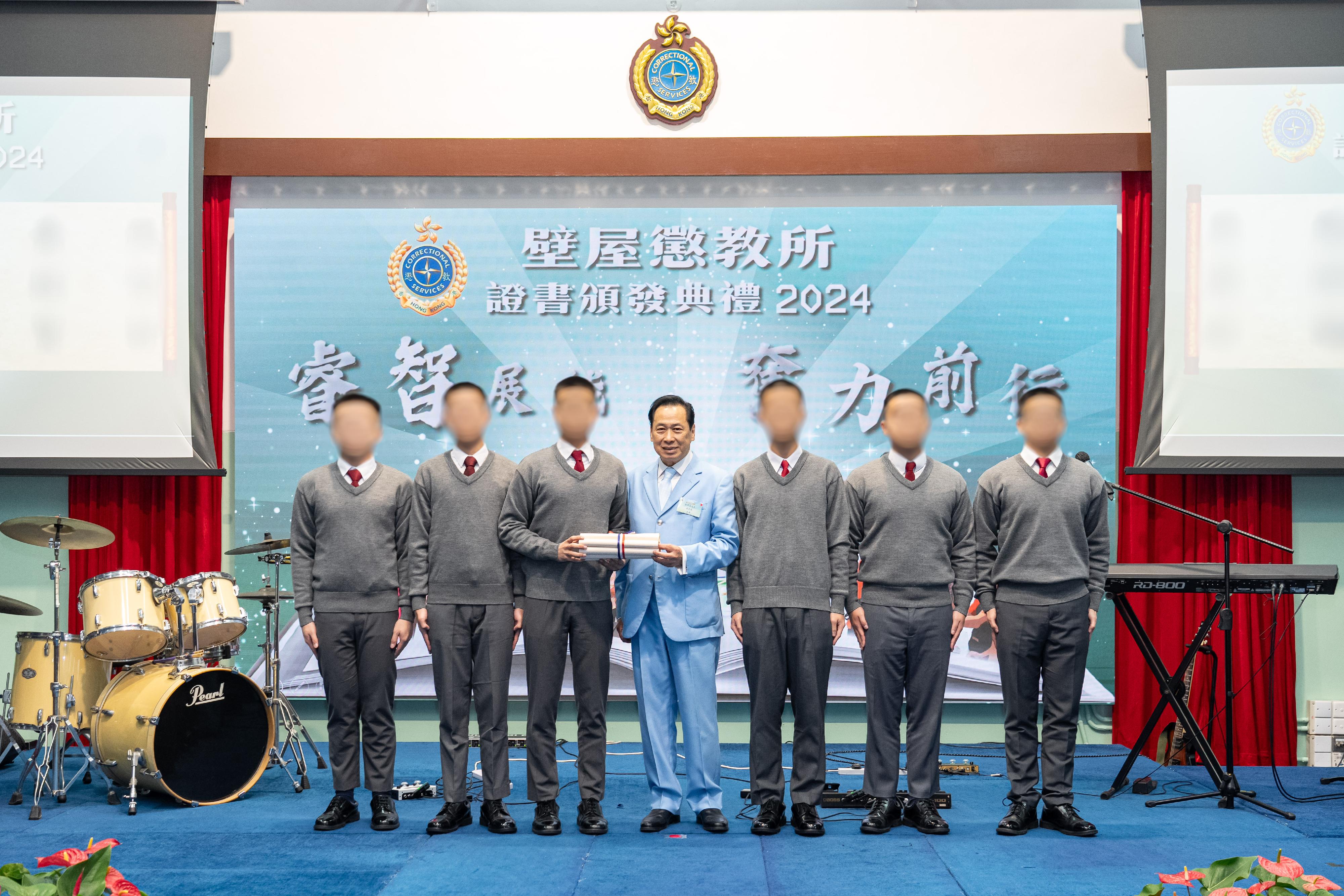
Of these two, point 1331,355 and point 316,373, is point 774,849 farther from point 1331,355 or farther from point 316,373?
point 1331,355

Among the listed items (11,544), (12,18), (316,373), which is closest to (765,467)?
(316,373)

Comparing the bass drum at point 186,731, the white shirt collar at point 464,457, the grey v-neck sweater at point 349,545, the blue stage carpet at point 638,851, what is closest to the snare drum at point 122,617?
the bass drum at point 186,731

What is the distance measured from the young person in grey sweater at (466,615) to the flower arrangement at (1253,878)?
239 cm

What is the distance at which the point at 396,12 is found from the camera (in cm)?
534

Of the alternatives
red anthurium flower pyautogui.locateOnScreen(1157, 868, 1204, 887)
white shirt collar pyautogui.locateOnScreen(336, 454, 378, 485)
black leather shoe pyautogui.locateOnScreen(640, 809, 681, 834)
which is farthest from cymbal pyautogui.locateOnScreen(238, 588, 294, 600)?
red anthurium flower pyautogui.locateOnScreen(1157, 868, 1204, 887)

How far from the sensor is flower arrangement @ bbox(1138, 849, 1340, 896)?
147cm

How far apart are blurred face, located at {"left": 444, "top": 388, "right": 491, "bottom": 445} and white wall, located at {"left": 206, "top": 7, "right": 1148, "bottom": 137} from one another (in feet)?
7.18

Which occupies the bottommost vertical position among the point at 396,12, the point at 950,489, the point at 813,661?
the point at 813,661

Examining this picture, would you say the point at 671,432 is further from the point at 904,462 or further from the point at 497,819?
the point at 497,819

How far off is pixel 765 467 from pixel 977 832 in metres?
1.46

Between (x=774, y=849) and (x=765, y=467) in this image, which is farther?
(x=765, y=467)

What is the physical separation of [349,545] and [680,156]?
A: 272 cm

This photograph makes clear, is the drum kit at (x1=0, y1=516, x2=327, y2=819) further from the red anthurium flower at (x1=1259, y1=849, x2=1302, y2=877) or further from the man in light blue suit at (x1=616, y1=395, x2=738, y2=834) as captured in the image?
the red anthurium flower at (x1=1259, y1=849, x2=1302, y2=877)

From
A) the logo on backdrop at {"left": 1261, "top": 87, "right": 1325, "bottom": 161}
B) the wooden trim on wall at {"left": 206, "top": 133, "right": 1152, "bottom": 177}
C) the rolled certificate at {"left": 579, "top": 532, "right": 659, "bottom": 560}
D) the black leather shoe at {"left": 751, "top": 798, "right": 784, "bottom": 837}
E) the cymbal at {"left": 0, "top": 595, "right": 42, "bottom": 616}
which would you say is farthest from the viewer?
the wooden trim on wall at {"left": 206, "top": 133, "right": 1152, "bottom": 177}
